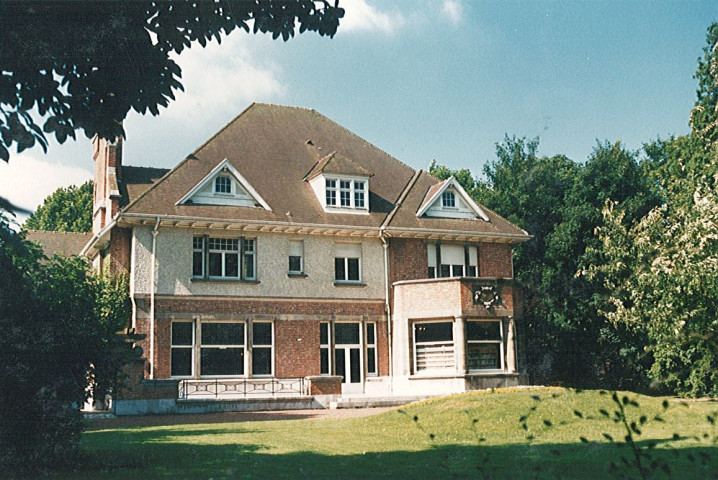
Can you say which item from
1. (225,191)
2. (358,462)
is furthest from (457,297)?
(358,462)

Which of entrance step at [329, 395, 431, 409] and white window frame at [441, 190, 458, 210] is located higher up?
white window frame at [441, 190, 458, 210]

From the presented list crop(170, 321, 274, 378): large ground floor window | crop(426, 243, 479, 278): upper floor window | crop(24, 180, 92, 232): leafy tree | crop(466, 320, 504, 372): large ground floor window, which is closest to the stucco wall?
crop(170, 321, 274, 378): large ground floor window

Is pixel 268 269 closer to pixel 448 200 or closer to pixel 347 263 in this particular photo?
pixel 347 263

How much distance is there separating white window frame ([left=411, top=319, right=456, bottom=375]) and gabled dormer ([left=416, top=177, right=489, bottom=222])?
5120 millimetres

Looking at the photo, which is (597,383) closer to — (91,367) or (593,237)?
(593,237)

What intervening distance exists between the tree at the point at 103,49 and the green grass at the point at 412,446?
14.6ft

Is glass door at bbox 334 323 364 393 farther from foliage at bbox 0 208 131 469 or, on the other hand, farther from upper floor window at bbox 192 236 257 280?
foliage at bbox 0 208 131 469

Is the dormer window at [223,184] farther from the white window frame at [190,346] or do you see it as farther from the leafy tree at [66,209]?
the leafy tree at [66,209]

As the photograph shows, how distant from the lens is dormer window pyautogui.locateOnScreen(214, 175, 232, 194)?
31453mm

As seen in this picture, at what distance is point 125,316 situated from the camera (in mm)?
29797

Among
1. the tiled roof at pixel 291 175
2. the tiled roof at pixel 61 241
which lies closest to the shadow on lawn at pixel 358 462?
the tiled roof at pixel 291 175

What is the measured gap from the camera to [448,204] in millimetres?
35125

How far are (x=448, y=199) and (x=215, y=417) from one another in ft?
53.3

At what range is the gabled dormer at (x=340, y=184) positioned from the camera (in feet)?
110
